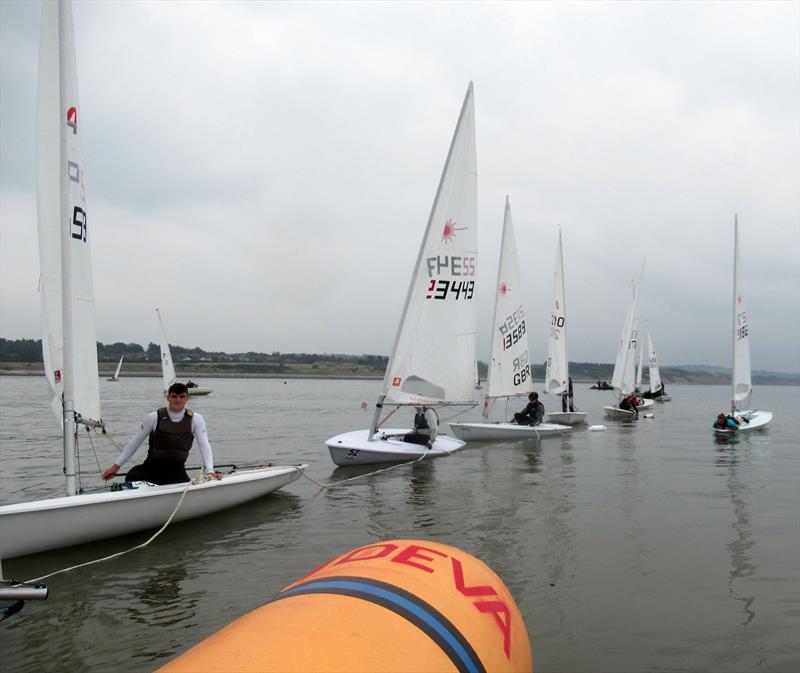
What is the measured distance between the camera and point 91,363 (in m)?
7.56

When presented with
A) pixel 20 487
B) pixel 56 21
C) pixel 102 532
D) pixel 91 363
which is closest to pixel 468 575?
pixel 102 532

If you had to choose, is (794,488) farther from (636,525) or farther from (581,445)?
(581,445)

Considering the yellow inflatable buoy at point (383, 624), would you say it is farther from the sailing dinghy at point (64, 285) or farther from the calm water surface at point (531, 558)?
the sailing dinghy at point (64, 285)

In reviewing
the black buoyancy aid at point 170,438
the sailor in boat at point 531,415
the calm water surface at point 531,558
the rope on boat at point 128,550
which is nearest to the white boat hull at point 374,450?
the calm water surface at point 531,558

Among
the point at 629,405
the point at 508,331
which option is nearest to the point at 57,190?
the point at 508,331

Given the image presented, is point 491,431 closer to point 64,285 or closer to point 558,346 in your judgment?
point 558,346

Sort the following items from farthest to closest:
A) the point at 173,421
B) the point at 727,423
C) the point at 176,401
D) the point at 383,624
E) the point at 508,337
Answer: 1. the point at 727,423
2. the point at 508,337
3. the point at 173,421
4. the point at 176,401
5. the point at 383,624

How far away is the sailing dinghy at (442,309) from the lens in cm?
1410

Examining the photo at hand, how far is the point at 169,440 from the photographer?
24.4ft

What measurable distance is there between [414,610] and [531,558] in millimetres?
4630

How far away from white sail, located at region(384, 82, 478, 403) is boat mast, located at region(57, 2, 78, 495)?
7.82 meters

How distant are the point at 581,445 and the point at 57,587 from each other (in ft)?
50.8

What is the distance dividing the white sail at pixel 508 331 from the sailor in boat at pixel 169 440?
44.1ft

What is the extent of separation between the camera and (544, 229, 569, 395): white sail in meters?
25.8
